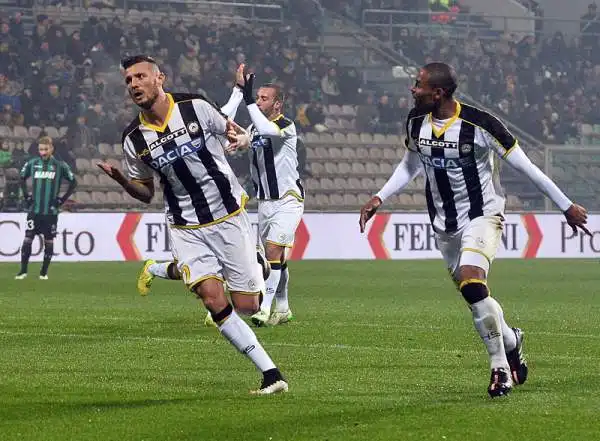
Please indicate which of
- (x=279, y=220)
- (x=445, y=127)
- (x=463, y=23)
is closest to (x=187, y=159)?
(x=445, y=127)

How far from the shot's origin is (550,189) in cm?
862

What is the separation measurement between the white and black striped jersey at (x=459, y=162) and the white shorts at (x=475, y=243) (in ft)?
0.21

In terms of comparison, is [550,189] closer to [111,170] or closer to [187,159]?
[187,159]

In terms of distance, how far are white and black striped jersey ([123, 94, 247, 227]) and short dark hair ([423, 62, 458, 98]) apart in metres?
1.37

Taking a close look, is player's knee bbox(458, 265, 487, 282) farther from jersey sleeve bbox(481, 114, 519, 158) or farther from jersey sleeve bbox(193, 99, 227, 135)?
jersey sleeve bbox(193, 99, 227, 135)

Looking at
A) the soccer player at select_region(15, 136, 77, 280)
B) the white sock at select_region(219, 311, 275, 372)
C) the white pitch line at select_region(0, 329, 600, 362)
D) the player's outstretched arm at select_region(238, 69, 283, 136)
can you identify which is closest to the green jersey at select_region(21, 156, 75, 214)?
the soccer player at select_region(15, 136, 77, 280)

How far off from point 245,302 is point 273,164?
19.0 feet

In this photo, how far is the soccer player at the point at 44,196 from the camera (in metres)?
22.7

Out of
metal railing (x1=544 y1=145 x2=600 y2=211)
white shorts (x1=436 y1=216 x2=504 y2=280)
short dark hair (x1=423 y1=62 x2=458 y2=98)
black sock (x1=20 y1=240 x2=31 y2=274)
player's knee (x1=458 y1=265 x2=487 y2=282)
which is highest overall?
short dark hair (x1=423 y1=62 x2=458 y2=98)

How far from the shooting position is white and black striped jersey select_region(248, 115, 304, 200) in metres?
14.7

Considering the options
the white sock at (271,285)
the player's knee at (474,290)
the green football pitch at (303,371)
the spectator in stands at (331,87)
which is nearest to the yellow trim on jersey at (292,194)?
the white sock at (271,285)

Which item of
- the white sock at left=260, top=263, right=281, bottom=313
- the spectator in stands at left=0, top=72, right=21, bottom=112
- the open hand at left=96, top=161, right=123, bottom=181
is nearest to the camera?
the open hand at left=96, top=161, right=123, bottom=181

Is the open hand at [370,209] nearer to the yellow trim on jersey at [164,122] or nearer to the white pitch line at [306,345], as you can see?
the yellow trim on jersey at [164,122]

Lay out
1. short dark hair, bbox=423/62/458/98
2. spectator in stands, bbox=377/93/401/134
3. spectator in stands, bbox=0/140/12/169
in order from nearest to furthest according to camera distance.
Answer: short dark hair, bbox=423/62/458/98
spectator in stands, bbox=0/140/12/169
spectator in stands, bbox=377/93/401/134
